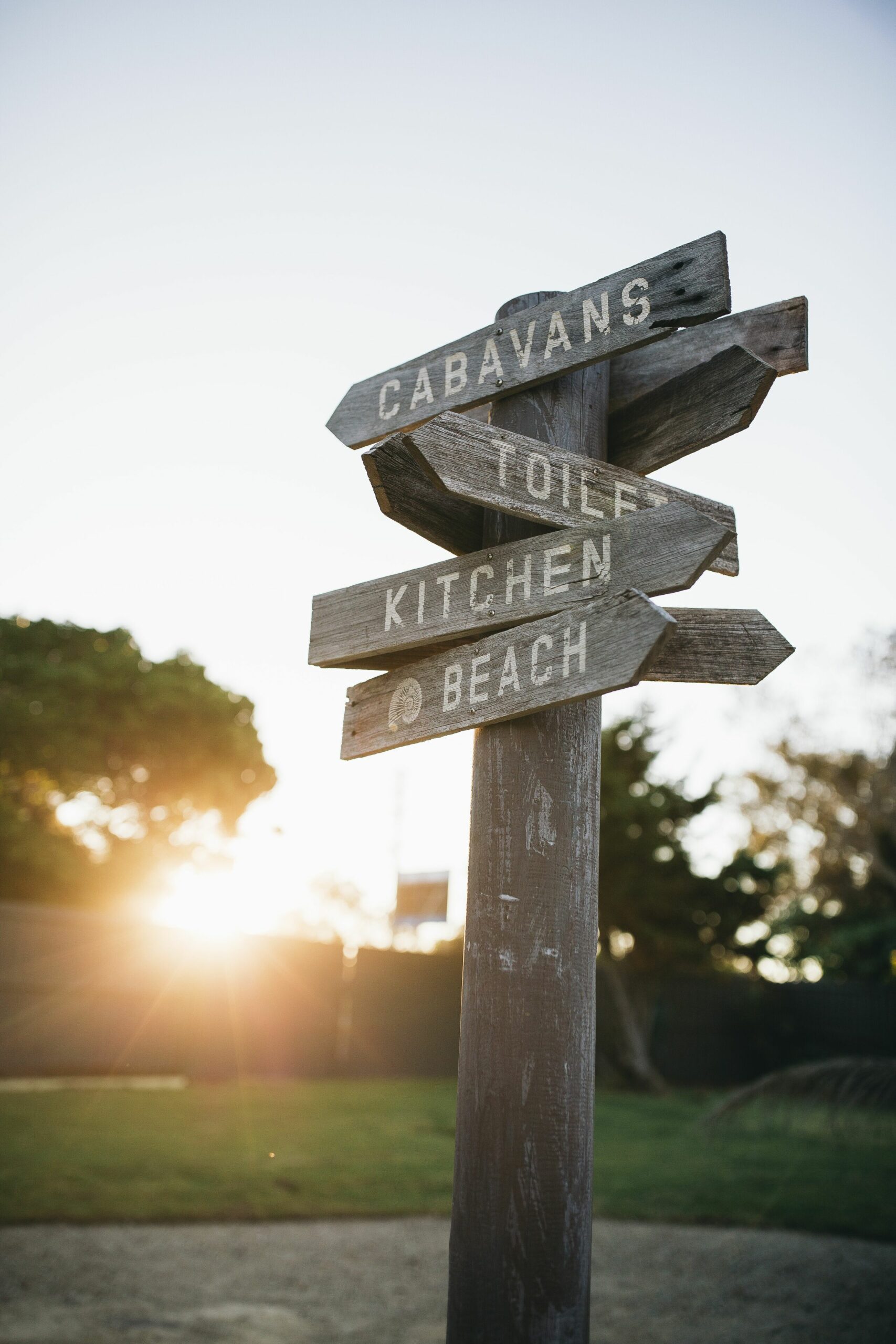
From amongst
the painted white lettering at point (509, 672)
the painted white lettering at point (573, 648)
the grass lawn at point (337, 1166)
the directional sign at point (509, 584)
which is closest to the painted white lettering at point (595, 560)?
the directional sign at point (509, 584)

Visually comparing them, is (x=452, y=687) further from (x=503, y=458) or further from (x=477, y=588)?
(x=503, y=458)

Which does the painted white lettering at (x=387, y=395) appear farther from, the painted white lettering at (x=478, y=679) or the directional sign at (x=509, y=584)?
the painted white lettering at (x=478, y=679)

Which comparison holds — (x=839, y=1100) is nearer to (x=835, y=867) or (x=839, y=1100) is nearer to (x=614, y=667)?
(x=614, y=667)

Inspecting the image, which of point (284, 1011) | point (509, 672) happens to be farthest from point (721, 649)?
point (284, 1011)

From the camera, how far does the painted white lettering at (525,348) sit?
98.5 inches

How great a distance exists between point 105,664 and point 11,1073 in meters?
8.28

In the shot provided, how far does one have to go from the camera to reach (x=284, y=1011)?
14320 mm

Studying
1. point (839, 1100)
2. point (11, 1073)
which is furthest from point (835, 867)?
point (839, 1100)

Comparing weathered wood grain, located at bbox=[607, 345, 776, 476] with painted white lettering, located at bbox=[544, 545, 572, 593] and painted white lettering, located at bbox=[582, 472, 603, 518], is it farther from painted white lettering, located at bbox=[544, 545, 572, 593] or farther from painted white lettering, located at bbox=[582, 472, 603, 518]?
painted white lettering, located at bbox=[544, 545, 572, 593]

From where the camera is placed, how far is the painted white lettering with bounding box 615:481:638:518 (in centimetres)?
239

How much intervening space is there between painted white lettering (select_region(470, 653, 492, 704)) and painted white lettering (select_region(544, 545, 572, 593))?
0.66 ft

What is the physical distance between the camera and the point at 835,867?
24.7m

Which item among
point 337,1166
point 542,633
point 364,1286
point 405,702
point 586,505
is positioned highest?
point 586,505

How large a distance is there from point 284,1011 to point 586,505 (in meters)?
13.3
